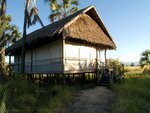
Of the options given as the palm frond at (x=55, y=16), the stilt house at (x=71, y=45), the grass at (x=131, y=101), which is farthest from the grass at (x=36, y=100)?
the palm frond at (x=55, y=16)

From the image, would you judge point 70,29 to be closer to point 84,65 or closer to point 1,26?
point 84,65

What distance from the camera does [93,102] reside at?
1200cm

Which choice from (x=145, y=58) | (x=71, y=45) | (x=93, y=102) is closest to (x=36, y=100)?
(x=93, y=102)

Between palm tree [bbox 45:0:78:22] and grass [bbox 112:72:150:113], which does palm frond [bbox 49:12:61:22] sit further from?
grass [bbox 112:72:150:113]

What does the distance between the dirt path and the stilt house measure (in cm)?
242

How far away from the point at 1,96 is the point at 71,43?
14.5 m

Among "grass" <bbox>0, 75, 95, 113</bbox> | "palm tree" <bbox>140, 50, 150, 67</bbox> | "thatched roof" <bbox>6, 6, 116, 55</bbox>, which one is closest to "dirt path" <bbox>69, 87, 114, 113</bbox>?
"grass" <bbox>0, 75, 95, 113</bbox>

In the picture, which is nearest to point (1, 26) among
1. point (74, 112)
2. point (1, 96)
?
point (1, 96)

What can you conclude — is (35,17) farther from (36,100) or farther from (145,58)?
(145,58)

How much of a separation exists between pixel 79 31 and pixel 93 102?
6317mm

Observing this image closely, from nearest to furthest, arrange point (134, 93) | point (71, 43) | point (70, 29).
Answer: point (134, 93), point (70, 29), point (71, 43)

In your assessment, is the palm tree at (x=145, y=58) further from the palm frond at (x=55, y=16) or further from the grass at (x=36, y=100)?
the grass at (x=36, y=100)

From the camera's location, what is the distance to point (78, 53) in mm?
17297

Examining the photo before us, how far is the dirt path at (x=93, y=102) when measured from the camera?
10.8 metres
